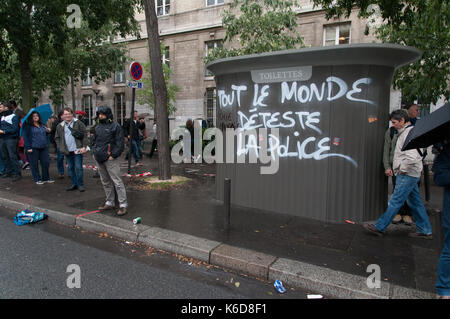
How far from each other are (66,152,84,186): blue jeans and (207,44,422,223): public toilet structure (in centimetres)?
383

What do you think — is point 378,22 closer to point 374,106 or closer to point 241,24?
point 241,24

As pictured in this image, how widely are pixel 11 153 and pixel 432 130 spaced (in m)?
9.23

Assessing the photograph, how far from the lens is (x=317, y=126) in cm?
498

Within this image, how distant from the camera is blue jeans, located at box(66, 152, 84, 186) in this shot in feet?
23.3

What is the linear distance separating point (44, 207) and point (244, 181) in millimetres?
3708

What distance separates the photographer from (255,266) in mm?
3543

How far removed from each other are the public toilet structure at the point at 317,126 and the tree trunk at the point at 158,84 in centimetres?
260

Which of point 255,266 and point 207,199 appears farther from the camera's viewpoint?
point 207,199

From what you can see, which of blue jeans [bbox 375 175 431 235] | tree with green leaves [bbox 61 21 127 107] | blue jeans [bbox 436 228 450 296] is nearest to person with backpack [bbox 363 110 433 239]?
blue jeans [bbox 375 175 431 235]

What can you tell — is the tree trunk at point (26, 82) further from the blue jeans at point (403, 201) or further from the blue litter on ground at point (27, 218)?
the blue jeans at point (403, 201)

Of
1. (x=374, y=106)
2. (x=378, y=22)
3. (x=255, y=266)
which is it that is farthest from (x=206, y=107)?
(x=255, y=266)

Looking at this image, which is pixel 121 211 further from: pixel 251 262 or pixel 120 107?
pixel 120 107

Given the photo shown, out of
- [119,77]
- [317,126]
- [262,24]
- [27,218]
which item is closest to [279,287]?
[317,126]

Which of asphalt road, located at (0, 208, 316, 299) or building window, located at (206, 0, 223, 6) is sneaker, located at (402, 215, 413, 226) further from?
building window, located at (206, 0, 223, 6)
